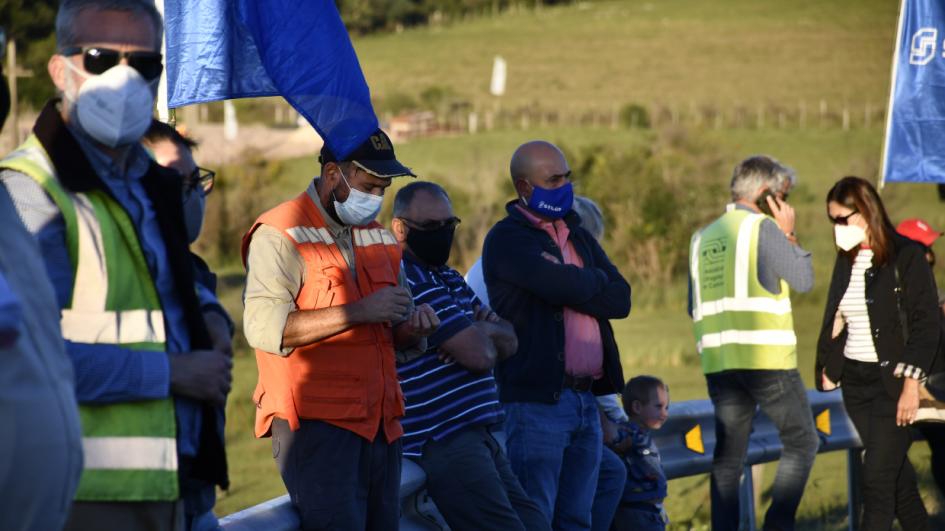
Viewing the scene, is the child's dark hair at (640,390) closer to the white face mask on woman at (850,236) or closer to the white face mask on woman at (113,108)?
the white face mask on woman at (850,236)

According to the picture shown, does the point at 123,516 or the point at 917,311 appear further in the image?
the point at 917,311

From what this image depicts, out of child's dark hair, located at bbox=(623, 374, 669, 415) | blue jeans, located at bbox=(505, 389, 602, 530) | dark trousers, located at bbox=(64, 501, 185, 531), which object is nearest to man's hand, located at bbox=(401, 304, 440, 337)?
blue jeans, located at bbox=(505, 389, 602, 530)

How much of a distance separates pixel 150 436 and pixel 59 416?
536mm

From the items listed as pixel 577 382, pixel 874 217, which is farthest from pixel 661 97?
pixel 577 382

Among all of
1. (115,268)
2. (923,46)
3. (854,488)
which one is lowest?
(854,488)

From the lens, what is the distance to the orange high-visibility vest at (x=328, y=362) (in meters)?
5.16

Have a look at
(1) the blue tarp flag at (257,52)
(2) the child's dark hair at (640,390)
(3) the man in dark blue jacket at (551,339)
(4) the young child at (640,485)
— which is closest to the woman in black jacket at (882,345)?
(2) the child's dark hair at (640,390)

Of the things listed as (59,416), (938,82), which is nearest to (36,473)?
(59,416)

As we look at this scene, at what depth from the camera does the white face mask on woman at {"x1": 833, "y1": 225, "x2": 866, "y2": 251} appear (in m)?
8.32

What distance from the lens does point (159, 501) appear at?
3.49 meters

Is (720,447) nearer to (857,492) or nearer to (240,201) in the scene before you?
(857,492)

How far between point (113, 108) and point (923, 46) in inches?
294

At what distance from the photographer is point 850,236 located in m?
8.33

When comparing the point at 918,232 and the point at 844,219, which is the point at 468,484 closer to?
the point at 844,219
